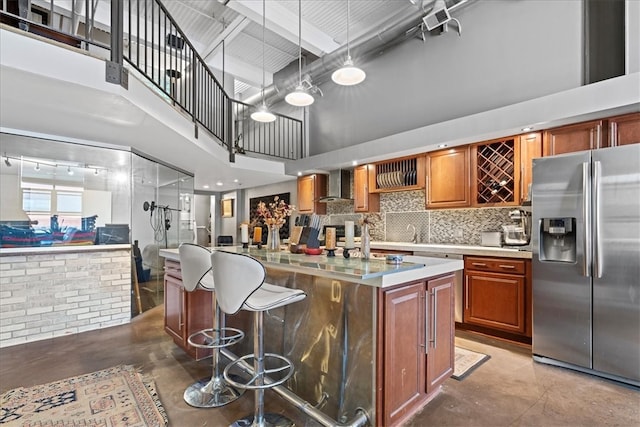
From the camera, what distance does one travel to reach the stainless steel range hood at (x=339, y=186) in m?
5.71

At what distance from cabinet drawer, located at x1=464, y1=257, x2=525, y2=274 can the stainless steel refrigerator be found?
264 millimetres

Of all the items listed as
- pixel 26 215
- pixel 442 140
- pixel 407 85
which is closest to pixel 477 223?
pixel 442 140

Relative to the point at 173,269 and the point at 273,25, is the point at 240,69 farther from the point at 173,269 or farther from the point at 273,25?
the point at 173,269

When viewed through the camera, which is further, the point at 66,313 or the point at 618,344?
the point at 66,313

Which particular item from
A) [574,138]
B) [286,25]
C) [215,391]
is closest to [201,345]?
[215,391]

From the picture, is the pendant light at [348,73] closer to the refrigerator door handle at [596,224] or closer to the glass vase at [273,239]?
the glass vase at [273,239]

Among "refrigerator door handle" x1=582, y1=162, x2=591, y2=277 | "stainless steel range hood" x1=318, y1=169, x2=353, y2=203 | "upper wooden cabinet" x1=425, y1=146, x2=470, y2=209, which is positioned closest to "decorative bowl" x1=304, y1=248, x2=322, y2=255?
"refrigerator door handle" x1=582, y1=162, x2=591, y2=277

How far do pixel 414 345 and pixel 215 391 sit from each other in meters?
1.51

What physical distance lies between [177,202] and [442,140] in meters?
4.36

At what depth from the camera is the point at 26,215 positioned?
3.54m

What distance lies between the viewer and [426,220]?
15.7 feet

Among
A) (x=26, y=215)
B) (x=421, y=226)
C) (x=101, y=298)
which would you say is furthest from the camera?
(x=421, y=226)

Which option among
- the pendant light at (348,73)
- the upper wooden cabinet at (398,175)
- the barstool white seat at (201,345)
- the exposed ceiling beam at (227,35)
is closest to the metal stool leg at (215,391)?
the barstool white seat at (201,345)

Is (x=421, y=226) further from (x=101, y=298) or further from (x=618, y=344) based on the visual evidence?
(x=101, y=298)
